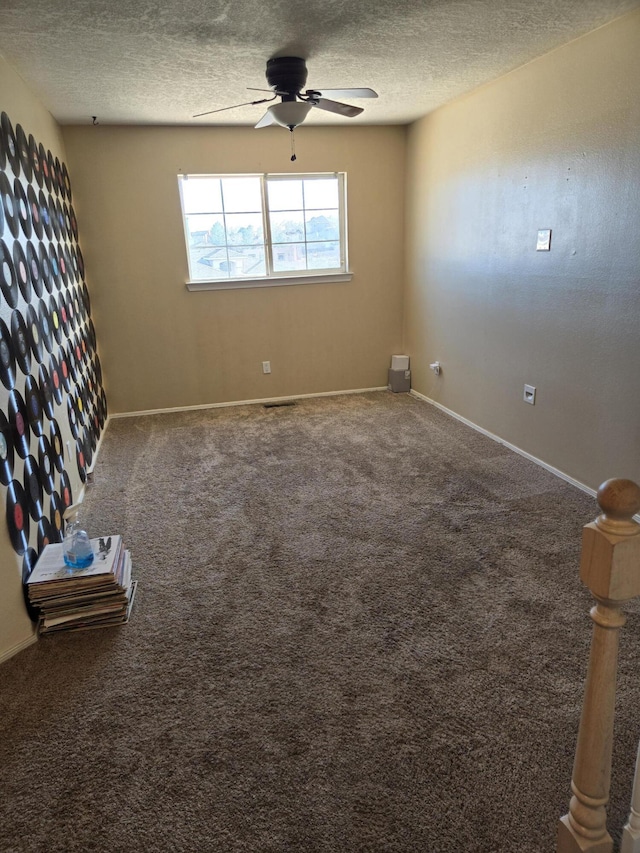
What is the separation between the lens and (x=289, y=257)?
4.97 meters

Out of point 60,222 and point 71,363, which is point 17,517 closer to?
point 71,363

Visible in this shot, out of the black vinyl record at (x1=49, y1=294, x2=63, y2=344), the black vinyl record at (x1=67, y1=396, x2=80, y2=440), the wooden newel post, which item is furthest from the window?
the wooden newel post

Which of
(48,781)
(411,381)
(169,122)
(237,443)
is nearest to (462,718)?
(48,781)

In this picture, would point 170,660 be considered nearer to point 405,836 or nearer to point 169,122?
point 405,836

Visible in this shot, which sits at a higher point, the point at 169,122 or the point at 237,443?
the point at 169,122

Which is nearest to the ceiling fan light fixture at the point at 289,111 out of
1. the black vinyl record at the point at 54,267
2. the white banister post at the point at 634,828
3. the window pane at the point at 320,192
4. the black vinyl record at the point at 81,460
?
the black vinyl record at the point at 54,267

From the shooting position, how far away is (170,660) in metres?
1.94

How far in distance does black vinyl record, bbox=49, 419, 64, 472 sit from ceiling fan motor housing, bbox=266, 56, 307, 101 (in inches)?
85.2

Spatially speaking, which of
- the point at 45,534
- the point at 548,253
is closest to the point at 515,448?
the point at 548,253

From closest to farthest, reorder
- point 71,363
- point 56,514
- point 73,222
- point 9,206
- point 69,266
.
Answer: point 9,206, point 56,514, point 71,363, point 69,266, point 73,222

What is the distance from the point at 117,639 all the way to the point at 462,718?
1.26 metres

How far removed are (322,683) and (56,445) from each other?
1.87 metres

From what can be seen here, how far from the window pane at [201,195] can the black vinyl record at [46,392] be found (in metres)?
2.40

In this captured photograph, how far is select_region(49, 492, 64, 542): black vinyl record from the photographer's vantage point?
259 centimetres
